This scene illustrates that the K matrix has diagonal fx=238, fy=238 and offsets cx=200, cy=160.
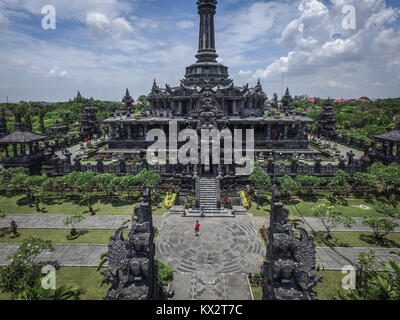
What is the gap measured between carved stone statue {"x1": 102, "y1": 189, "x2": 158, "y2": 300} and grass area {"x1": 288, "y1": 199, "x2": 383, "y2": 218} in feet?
64.5

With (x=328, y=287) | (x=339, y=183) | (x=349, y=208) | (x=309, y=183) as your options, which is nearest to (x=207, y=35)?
(x=309, y=183)

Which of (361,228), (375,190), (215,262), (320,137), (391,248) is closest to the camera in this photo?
(215,262)

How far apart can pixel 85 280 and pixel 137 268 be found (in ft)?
25.5

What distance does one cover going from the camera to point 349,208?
2798cm

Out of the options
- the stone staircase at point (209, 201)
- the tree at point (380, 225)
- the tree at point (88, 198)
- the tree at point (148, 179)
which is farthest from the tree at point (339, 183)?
the tree at point (88, 198)

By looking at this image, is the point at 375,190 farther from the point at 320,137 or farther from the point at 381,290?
the point at 320,137

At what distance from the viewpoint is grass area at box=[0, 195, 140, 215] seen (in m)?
27.5

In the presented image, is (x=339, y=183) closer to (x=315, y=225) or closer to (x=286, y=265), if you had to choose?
(x=315, y=225)

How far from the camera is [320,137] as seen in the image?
7088cm

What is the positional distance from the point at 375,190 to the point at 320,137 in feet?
139

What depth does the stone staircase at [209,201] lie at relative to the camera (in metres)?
26.8

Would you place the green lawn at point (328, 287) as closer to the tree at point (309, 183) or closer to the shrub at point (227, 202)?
the shrub at point (227, 202)
